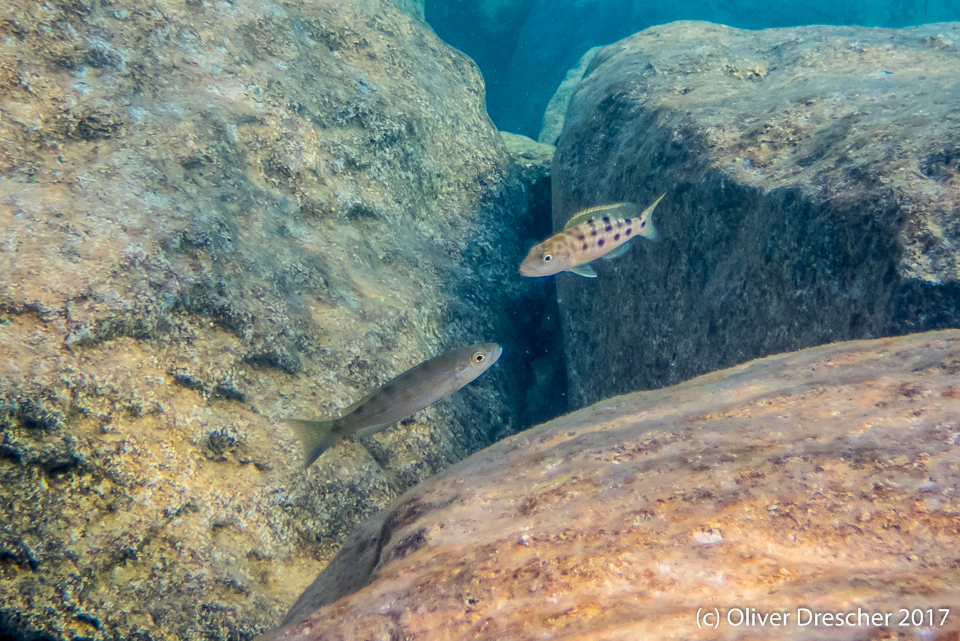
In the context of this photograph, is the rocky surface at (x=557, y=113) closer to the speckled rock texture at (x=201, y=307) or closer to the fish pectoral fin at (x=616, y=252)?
the speckled rock texture at (x=201, y=307)

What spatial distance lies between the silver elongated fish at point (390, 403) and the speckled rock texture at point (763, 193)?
197 cm

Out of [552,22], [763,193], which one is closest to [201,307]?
[763,193]

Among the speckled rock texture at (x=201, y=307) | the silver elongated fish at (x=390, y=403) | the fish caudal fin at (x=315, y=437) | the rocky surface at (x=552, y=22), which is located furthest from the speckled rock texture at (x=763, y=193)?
the rocky surface at (x=552, y=22)

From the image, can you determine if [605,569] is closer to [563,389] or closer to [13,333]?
[13,333]

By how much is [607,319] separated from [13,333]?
4145 mm

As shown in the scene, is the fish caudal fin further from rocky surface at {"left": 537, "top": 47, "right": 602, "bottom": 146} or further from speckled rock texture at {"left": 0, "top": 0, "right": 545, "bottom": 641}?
rocky surface at {"left": 537, "top": 47, "right": 602, "bottom": 146}

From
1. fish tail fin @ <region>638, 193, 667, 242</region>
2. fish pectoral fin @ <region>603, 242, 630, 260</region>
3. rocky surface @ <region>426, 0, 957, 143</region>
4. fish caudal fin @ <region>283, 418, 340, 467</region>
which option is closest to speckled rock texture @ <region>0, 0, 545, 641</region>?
fish caudal fin @ <region>283, 418, 340, 467</region>

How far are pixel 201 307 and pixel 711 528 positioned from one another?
2.92 m

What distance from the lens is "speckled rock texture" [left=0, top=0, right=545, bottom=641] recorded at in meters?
2.24

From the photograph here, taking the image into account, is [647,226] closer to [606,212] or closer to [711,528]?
[606,212]

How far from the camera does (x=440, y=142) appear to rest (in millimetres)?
5199

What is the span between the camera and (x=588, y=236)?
3273 mm

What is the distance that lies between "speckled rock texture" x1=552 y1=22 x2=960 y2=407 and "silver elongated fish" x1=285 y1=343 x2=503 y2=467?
1975 millimetres

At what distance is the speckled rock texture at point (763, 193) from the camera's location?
2428 mm
